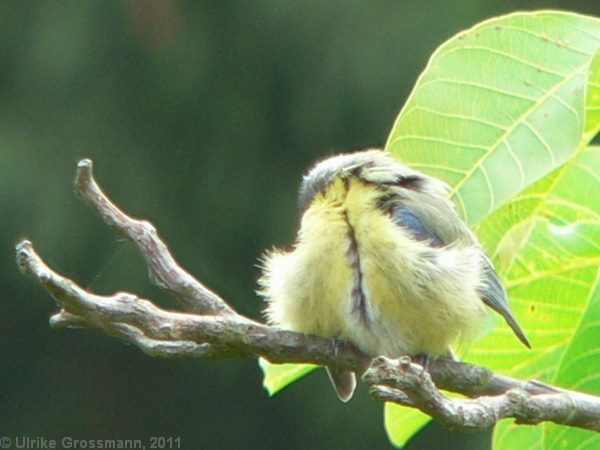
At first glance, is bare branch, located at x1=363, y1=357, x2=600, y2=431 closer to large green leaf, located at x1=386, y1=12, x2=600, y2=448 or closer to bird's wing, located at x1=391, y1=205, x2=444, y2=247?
large green leaf, located at x1=386, y1=12, x2=600, y2=448

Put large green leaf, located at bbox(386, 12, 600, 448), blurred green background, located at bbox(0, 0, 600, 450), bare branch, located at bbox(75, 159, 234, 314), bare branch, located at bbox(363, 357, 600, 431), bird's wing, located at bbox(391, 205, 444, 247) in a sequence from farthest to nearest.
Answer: blurred green background, located at bbox(0, 0, 600, 450), bird's wing, located at bbox(391, 205, 444, 247), large green leaf, located at bbox(386, 12, 600, 448), bare branch, located at bbox(75, 159, 234, 314), bare branch, located at bbox(363, 357, 600, 431)

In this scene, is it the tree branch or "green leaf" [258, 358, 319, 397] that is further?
"green leaf" [258, 358, 319, 397]

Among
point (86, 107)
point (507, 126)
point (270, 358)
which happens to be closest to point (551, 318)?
point (507, 126)

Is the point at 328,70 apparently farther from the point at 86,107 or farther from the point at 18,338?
the point at 18,338

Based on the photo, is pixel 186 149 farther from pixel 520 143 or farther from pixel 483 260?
pixel 520 143

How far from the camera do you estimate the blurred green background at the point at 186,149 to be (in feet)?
29.7

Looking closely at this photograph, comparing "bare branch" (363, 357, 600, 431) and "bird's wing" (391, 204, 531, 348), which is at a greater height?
"bird's wing" (391, 204, 531, 348)

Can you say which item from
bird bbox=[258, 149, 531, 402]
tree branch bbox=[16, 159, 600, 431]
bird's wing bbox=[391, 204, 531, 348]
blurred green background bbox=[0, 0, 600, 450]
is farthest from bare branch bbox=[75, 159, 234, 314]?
blurred green background bbox=[0, 0, 600, 450]

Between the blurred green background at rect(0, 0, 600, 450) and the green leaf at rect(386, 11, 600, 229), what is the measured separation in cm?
679

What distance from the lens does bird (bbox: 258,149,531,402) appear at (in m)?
2.19

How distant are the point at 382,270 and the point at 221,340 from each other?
487mm

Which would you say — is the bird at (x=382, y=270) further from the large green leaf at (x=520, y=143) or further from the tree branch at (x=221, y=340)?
the tree branch at (x=221, y=340)

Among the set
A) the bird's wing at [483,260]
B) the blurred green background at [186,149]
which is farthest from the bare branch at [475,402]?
the blurred green background at [186,149]

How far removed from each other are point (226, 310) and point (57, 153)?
7443 millimetres
